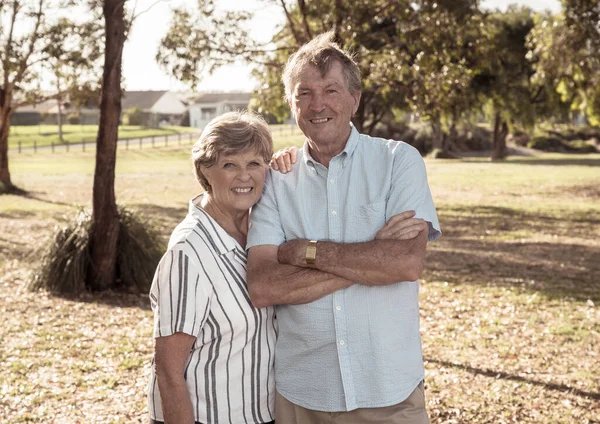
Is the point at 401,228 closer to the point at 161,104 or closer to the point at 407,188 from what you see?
the point at 407,188

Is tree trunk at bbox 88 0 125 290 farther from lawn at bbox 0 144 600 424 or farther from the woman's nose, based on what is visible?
the woman's nose

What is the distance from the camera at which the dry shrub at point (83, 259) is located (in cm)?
1051

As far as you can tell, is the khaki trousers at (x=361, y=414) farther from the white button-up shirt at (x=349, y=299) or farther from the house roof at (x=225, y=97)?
the house roof at (x=225, y=97)

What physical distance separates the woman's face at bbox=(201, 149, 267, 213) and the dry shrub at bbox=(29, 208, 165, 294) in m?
7.61

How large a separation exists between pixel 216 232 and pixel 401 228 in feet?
2.60

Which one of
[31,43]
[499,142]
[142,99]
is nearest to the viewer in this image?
[31,43]

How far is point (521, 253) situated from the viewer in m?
14.4

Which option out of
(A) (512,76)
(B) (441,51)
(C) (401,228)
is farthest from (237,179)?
(A) (512,76)

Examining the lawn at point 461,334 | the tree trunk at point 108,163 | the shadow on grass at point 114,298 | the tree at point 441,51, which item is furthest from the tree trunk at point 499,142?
the shadow on grass at point 114,298

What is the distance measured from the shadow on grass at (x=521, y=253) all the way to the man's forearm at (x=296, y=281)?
815 centimetres

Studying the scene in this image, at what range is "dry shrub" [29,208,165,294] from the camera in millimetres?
10508

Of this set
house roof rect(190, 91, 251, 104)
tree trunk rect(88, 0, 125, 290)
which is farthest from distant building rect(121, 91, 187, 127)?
tree trunk rect(88, 0, 125, 290)

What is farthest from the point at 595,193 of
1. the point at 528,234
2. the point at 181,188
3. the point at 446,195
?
the point at 181,188

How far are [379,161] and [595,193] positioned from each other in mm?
24992
